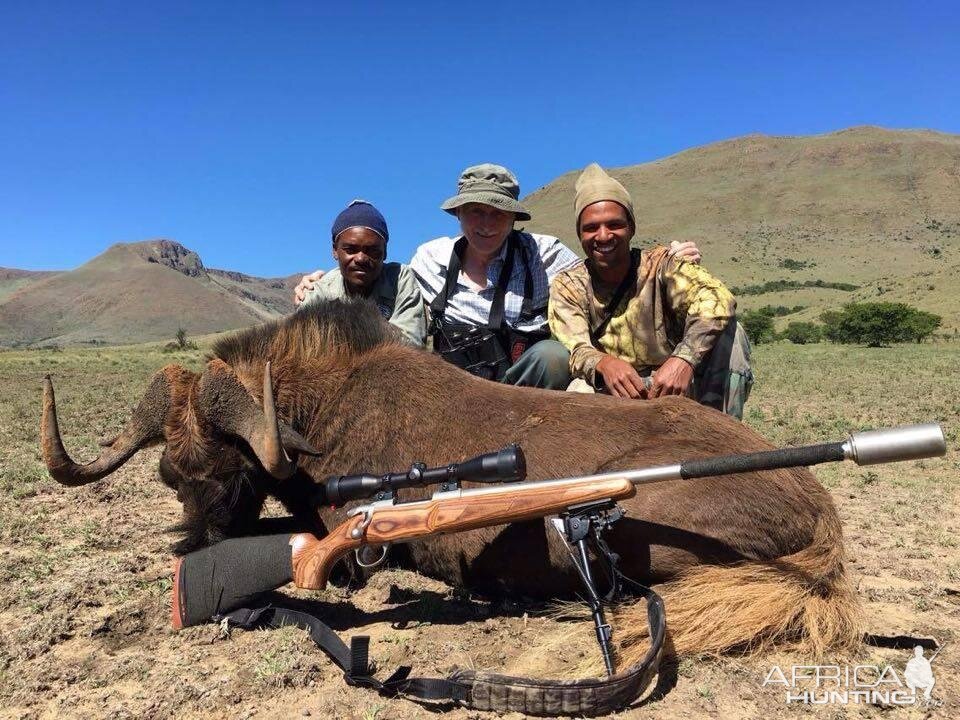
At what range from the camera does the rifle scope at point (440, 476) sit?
303 cm

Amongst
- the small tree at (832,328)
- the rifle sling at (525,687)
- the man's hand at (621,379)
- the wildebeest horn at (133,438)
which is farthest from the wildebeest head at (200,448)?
the small tree at (832,328)

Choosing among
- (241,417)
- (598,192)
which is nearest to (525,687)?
(241,417)

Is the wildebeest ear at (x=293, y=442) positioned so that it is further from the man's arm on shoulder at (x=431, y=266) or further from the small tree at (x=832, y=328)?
the small tree at (x=832, y=328)

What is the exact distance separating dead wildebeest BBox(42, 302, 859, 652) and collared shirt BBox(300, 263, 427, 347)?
4.03ft

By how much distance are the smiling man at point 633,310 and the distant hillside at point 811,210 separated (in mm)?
46801

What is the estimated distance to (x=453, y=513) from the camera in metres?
3.07

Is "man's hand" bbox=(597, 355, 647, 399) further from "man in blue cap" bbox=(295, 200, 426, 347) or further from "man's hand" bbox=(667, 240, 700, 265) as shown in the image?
"man in blue cap" bbox=(295, 200, 426, 347)

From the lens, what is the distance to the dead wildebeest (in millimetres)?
3174

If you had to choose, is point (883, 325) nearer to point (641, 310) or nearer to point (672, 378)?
point (641, 310)

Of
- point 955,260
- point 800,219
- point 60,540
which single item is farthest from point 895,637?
point 800,219

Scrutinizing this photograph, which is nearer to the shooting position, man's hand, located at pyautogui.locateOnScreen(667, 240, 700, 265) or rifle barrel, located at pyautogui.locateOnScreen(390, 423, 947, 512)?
rifle barrel, located at pyautogui.locateOnScreen(390, 423, 947, 512)

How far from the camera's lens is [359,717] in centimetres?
277

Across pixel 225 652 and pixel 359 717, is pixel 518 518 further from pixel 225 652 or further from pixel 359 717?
pixel 225 652

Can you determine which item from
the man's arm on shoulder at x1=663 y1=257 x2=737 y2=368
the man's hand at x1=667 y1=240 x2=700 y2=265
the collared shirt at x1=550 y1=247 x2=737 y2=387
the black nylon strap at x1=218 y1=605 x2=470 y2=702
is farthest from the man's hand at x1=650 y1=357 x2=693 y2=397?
the black nylon strap at x1=218 y1=605 x2=470 y2=702
